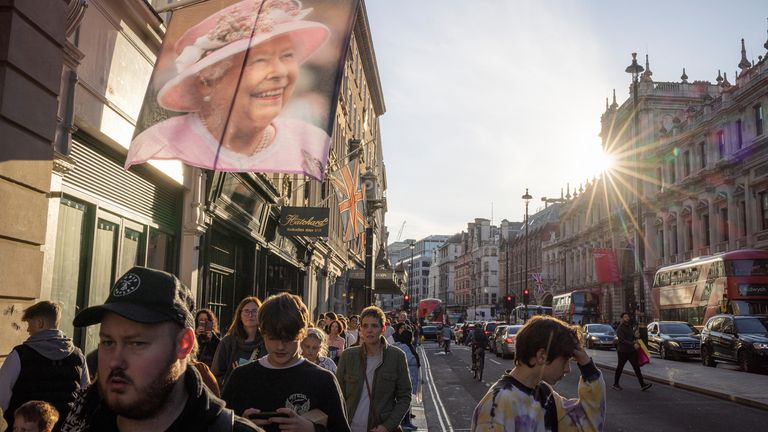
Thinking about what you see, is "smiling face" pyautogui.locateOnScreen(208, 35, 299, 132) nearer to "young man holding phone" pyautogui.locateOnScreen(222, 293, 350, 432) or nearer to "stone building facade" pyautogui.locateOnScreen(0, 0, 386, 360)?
"stone building facade" pyautogui.locateOnScreen(0, 0, 386, 360)

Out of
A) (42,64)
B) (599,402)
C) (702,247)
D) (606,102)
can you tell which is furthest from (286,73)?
(606,102)

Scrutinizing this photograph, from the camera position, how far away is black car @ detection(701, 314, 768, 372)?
2123cm

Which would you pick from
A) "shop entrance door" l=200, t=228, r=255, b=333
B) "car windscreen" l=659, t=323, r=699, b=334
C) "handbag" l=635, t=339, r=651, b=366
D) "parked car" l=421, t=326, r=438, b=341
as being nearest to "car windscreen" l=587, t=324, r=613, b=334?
"car windscreen" l=659, t=323, r=699, b=334

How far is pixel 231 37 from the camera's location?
7227 mm

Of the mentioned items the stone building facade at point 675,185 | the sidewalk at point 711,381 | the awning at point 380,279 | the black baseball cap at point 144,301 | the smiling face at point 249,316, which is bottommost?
the sidewalk at point 711,381

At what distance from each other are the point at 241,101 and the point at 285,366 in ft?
13.0

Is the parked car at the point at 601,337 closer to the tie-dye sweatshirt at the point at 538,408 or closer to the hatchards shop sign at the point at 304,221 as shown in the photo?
the hatchards shop sign at the point at 304,221

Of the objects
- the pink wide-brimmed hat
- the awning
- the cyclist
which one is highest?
the pink wide-brimmed hat

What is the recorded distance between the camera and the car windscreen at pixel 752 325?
74.4ft

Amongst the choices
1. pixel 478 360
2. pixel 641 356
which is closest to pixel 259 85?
pixel 641 356

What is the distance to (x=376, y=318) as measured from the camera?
6219mm

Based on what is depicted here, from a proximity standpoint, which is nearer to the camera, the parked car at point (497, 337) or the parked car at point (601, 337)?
the parked car at point (497, 337)

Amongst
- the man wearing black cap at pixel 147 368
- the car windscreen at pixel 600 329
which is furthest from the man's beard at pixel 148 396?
the car windscreen at pixel 600 329

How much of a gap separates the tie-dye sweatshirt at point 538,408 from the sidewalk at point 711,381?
1136 centimetres
